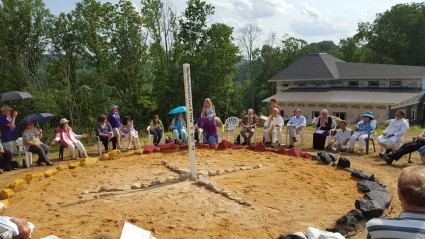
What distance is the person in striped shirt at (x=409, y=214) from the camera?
2105 mm

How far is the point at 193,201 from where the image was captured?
5711 mm

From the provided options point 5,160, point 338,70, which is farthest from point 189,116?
point 338,70

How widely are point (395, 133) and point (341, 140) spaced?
1.50 m

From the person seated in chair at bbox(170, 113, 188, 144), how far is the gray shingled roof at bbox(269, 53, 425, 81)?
21.5 meters

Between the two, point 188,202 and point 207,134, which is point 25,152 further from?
point 188,202

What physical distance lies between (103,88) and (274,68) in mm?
25140

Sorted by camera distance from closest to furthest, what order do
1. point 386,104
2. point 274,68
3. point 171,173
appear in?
point 171,173 < point 386,104 < point 274,68

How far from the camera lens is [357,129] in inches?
410

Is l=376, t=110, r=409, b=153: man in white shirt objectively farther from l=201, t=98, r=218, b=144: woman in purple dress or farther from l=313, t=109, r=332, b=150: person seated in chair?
l=201, t=98, r=218, b=144: woman in purple dress

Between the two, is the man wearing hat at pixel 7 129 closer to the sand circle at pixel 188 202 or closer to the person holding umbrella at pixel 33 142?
the person holding umbrella at pixel 33 142

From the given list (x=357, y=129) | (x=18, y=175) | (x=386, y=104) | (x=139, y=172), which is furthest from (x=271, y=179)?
(x=386, y=104)

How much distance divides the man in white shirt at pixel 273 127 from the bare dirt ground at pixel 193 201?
2.67 m

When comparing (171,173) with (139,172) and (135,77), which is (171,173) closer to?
(139,172)

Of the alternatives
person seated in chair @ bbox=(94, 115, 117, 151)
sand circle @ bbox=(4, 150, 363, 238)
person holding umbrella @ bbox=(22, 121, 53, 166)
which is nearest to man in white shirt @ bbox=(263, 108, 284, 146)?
sand circle @ bbox=(4, 150, 363, 238)
